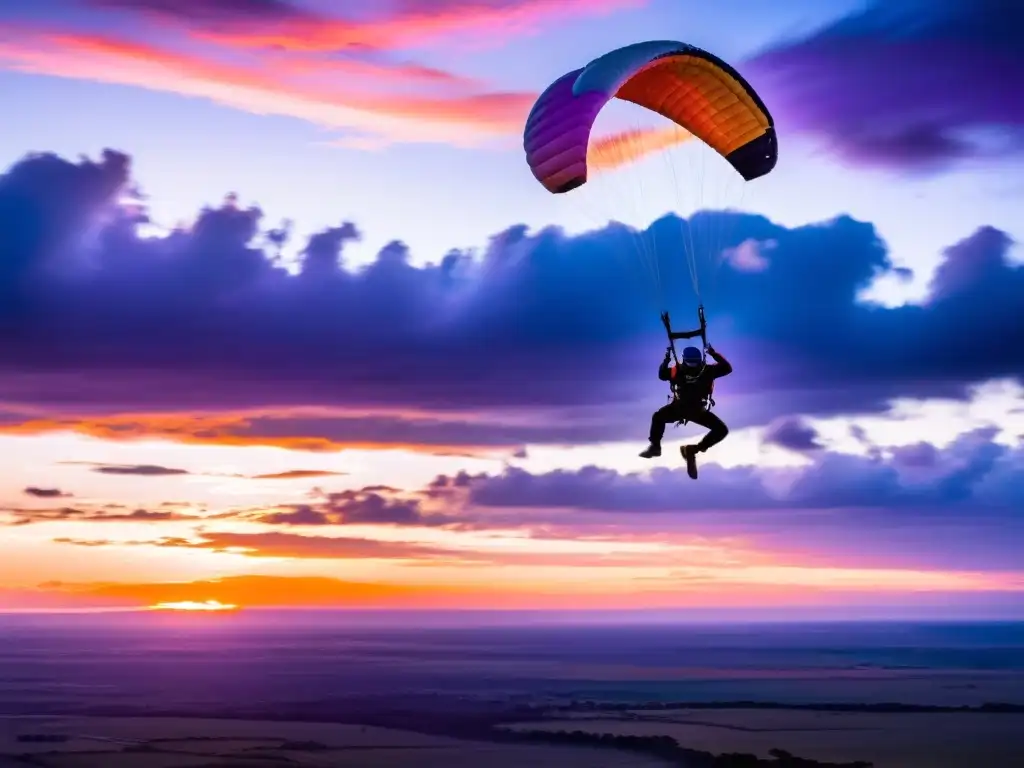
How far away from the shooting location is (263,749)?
344 feet

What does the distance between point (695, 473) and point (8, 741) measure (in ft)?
341

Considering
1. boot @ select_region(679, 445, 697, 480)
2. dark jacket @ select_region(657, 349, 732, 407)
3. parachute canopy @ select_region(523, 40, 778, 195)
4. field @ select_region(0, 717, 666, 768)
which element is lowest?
field @ select_region(0, 717, 666, 768)

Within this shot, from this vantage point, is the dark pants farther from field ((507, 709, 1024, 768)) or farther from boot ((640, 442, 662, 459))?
field ((507, 709, 1024, 768))

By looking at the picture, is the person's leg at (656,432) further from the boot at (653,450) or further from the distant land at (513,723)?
the distant land at (513,723)

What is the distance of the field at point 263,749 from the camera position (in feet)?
319

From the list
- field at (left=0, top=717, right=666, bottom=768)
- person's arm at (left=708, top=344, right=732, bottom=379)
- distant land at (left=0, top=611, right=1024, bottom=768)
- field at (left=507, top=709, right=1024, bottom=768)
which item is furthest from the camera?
field at (left=507, top=709, right=1024, bottom=768)

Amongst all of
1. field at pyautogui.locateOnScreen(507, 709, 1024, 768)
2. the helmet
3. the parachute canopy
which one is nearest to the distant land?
field at pyautogui.locateOnScreen(507, 709, 1024, 768)

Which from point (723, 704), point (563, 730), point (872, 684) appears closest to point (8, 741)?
point (563, 730)

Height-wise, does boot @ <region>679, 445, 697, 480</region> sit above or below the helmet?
below

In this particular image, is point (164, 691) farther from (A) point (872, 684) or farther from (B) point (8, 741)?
(A) point (872, 684)

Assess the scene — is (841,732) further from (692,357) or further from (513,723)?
(692,357)

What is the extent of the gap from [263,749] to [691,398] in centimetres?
8839

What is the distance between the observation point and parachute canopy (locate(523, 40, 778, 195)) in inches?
1018

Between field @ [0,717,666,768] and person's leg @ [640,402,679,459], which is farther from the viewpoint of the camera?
field @ [0,717,666,768]
